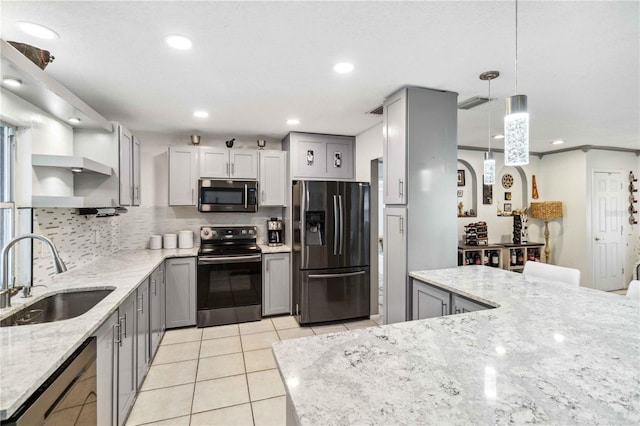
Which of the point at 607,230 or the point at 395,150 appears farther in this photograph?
the point at 607,230

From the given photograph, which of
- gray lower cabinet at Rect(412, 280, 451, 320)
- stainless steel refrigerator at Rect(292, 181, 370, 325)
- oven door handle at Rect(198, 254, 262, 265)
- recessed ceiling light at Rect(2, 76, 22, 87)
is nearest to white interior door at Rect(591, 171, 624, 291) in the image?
stainless steel refrigerator at Rect(292, 181, 370, 325)

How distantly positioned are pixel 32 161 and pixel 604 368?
311cm

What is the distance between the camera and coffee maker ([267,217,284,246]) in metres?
4.35

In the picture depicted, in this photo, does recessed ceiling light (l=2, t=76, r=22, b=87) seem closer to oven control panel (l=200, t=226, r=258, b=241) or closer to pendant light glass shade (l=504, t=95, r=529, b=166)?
pendant light glass shade (l=504, t=95, r=529, b=166)

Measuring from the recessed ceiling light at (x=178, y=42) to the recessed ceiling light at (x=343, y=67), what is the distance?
0.95 metres

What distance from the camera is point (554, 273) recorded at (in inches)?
88.2

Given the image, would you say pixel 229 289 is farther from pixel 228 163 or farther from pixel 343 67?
pixel 343 67

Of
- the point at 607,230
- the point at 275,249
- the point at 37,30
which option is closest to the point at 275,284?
the point at 275,249

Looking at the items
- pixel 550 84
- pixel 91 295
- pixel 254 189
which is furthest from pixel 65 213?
pixel 550 84

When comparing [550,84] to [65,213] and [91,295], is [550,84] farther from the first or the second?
[65,213]

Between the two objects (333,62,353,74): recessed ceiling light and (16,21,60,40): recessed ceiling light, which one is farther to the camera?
(333,62,353,74): recessed ceiling light

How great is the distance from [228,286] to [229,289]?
0.04 metres

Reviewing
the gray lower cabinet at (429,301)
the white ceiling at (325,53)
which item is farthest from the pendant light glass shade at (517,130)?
the gray lower cabinet at (429,301)

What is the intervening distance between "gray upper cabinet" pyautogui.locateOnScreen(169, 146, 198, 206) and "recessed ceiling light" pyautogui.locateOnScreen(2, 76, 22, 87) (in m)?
2.15
